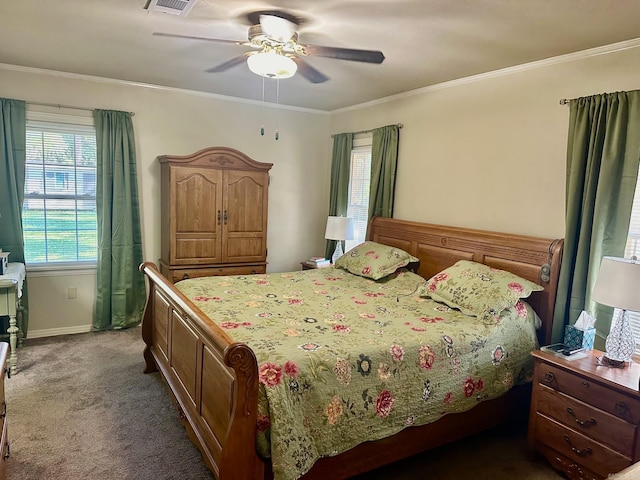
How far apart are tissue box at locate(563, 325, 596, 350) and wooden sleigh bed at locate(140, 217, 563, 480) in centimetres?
24

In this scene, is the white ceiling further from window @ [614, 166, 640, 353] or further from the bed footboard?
the bed footboard

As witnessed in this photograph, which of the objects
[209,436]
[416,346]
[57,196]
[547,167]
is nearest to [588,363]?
[416,346]

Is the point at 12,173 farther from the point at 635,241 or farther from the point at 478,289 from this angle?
the point at 635,241

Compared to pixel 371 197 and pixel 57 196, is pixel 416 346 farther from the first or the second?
pixel 57 196

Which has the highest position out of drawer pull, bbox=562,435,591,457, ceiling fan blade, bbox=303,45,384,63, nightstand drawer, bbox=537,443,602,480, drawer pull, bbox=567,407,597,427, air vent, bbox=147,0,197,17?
air vent, bbox=147,0,197,17

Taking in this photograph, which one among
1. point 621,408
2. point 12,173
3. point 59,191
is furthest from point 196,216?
point 621,408

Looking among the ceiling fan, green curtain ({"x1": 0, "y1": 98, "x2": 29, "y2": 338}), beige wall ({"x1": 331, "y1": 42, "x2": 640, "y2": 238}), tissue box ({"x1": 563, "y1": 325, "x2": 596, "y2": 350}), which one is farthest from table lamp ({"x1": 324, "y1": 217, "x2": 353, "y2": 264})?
green curtain ({"x1": 0, "y1": 98, "x2": 29, "y2": 338})

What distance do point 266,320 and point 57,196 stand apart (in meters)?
2.86

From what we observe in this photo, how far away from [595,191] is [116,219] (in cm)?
404

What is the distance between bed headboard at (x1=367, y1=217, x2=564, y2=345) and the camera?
9.31 feet

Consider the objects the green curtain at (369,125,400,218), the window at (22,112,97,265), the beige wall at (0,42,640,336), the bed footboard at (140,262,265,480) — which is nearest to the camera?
the bed footboard at (140,262,265,480)

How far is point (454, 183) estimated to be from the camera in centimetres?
371

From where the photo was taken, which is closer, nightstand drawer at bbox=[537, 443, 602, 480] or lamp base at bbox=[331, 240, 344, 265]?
nightstand drawer at bbox=[537, 443, 602, 480]

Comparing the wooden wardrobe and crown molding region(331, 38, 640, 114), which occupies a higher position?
crown molding region(331, 38, 640, 114)
